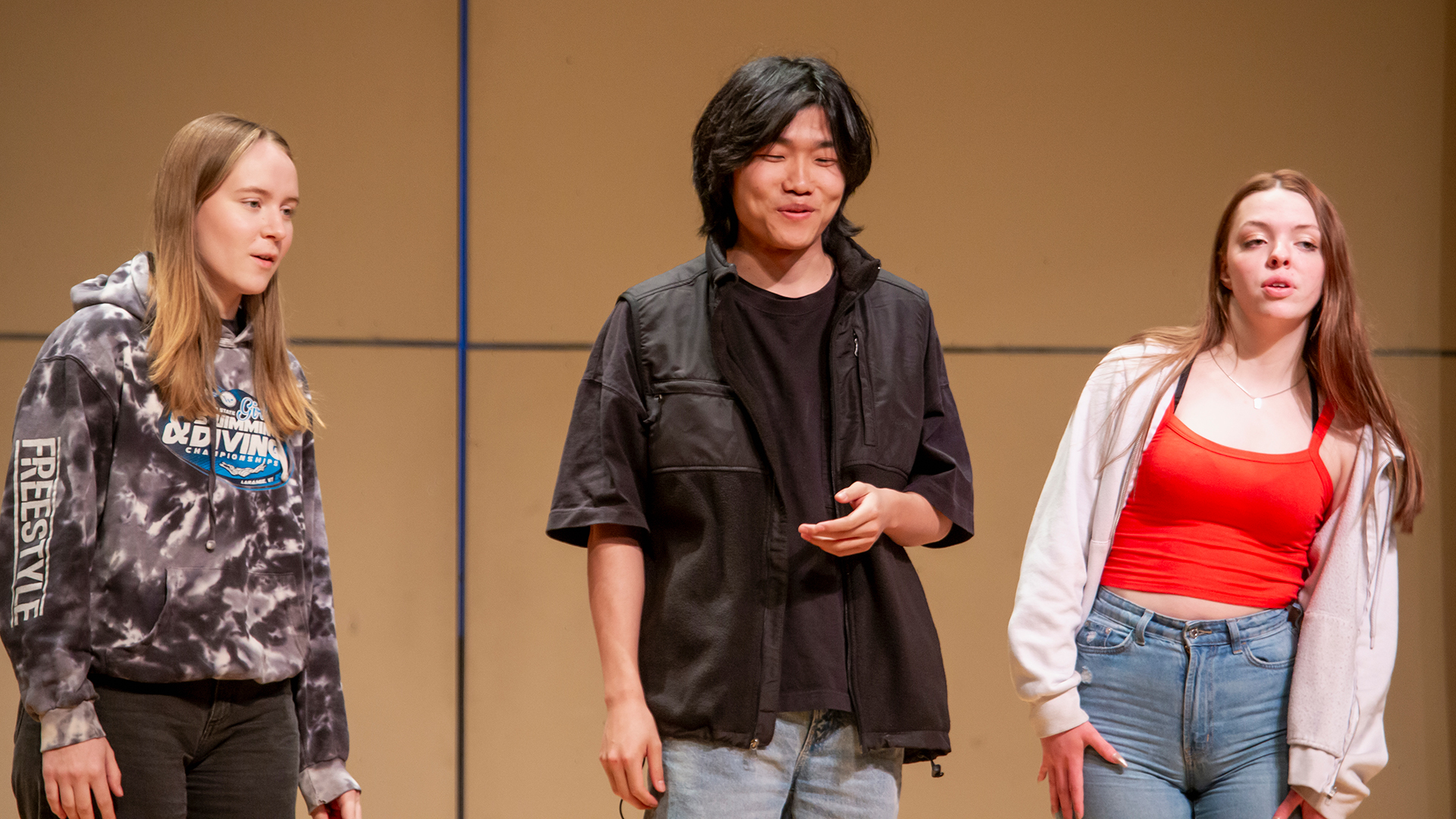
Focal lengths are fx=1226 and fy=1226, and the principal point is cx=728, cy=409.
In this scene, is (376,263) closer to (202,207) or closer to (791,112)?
(202,207)

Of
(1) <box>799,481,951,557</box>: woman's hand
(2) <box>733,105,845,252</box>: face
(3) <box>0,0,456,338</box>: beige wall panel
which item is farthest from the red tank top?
(3) <box>0,0,456,338</box>: beige wall panel

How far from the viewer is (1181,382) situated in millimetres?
1835

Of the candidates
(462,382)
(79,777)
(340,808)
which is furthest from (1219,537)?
(462,382)

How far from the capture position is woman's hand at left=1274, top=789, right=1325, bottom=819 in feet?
5.48

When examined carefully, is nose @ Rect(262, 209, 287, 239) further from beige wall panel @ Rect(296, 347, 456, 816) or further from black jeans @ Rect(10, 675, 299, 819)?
beige wall panel @ Rect(296, 347, 456, 816)

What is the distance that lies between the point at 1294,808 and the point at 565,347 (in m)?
2.01

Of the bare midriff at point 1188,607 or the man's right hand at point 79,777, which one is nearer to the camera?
the man's right hand at point 79,777

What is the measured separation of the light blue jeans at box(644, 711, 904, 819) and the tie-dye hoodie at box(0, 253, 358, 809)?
1.81 feet

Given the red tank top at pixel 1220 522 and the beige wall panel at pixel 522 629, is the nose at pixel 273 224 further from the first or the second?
the beige wall panel at pixel 522 629

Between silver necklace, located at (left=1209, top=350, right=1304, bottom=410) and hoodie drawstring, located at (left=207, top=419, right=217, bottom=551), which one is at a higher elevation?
silver necklace, located at (left=1209, top=350, right=1304, bottom=410)

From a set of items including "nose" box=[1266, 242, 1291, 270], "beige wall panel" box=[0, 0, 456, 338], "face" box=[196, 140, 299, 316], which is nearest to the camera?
"face" box=[196, 140, 299, 316]

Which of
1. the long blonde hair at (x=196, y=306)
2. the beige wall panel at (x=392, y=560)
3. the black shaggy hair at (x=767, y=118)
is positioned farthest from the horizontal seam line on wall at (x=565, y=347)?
the black shaggy hair at (x=767, y=118)

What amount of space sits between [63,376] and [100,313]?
0.33 feet

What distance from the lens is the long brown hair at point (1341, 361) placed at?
1787 mm
